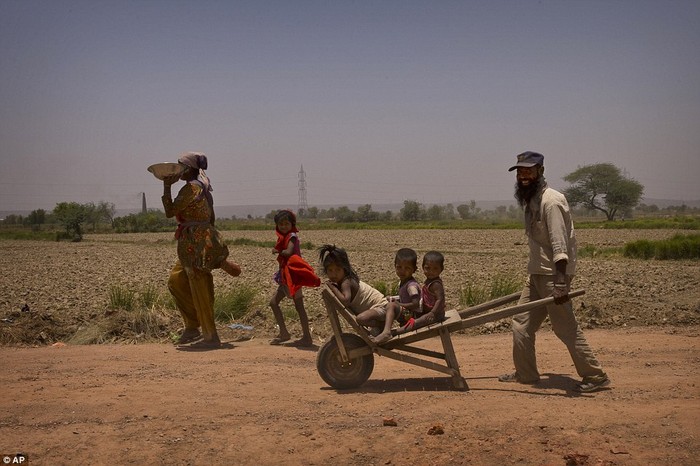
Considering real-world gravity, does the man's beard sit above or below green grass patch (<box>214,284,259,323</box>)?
above

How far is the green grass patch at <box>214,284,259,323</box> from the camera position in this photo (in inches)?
377

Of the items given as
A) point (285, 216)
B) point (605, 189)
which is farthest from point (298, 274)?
point (605, 189)

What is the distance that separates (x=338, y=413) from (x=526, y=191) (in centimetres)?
243

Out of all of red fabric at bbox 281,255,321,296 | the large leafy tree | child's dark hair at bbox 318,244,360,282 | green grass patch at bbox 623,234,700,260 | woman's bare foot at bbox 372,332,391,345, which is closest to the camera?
woman's bare foot at bbox 372,332,391,345

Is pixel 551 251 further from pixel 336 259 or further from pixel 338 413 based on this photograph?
pixel 338 413

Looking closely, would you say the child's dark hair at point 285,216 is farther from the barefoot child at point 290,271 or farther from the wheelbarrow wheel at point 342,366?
the wheelbarrow wheel at point 342,366

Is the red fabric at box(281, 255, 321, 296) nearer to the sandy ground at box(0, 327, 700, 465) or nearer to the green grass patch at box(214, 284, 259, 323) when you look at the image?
the sandy ground at box(0, 327, 700, 465)

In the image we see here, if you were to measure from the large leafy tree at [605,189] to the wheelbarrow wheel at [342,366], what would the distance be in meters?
95.0

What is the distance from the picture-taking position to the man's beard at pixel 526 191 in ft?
18.2

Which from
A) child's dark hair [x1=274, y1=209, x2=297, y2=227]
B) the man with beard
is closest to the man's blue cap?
the man with beard

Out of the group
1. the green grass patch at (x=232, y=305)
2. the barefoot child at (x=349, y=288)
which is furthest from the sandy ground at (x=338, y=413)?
the green grass patch at (x=232, y=305)

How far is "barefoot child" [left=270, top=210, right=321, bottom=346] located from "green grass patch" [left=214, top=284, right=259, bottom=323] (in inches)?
67.0

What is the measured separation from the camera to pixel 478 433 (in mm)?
4512

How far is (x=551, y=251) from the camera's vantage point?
553 cm
